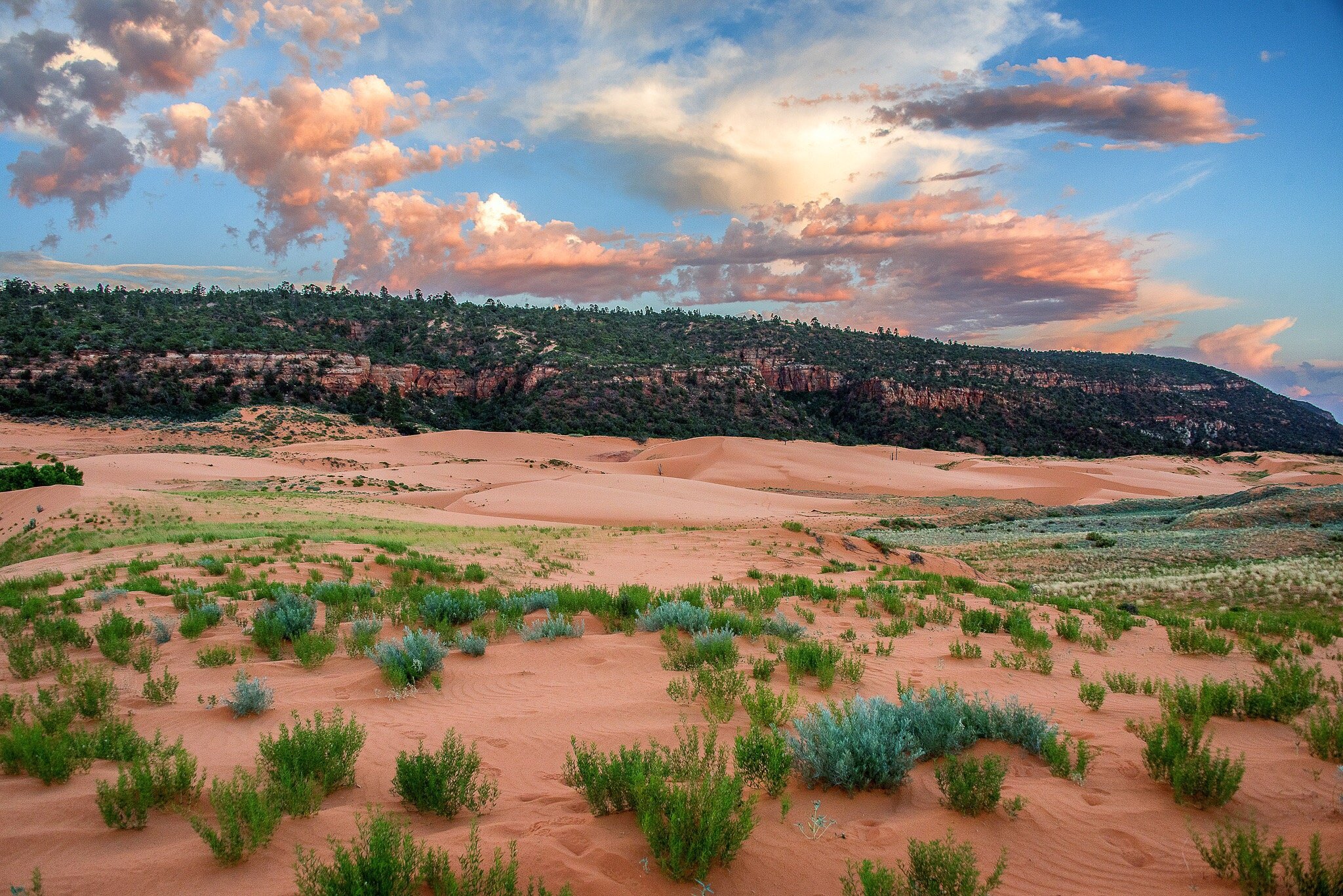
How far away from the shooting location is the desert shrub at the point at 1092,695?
5461 millimetres

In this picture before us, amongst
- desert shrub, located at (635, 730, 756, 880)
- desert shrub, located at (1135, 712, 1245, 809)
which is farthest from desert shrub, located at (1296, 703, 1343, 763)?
desert shrub, located at (635, 730, 756, 880)

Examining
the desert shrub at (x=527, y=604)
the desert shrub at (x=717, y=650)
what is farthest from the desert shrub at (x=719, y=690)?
the desert shrub at (x=527, y=604)

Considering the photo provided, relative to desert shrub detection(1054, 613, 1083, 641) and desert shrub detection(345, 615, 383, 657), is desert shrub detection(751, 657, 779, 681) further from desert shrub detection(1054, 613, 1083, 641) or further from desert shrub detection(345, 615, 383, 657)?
desert shrub detection(1054, 613, 1083, 641)

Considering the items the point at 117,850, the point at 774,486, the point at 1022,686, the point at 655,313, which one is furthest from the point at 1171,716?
the point at 655,313

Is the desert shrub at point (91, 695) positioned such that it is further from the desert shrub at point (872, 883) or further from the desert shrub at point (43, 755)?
the desert shrub at point (872, 883)

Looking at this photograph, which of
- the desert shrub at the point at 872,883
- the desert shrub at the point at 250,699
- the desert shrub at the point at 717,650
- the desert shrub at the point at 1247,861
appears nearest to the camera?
the desert shrub at the point at 872,883

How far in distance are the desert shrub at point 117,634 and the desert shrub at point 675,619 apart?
541 centimetres

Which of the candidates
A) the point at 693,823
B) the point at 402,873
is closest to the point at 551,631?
the point at 693,823

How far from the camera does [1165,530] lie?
24.5 meters

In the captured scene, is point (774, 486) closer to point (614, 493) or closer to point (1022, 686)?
point (614, 493)

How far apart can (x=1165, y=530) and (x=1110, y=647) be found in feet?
68.4

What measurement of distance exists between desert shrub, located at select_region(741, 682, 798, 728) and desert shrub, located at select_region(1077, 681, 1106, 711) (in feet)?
8.31

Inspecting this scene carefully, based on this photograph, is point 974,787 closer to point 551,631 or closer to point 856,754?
point 856,754

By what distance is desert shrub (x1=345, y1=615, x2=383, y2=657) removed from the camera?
23.1 ft
